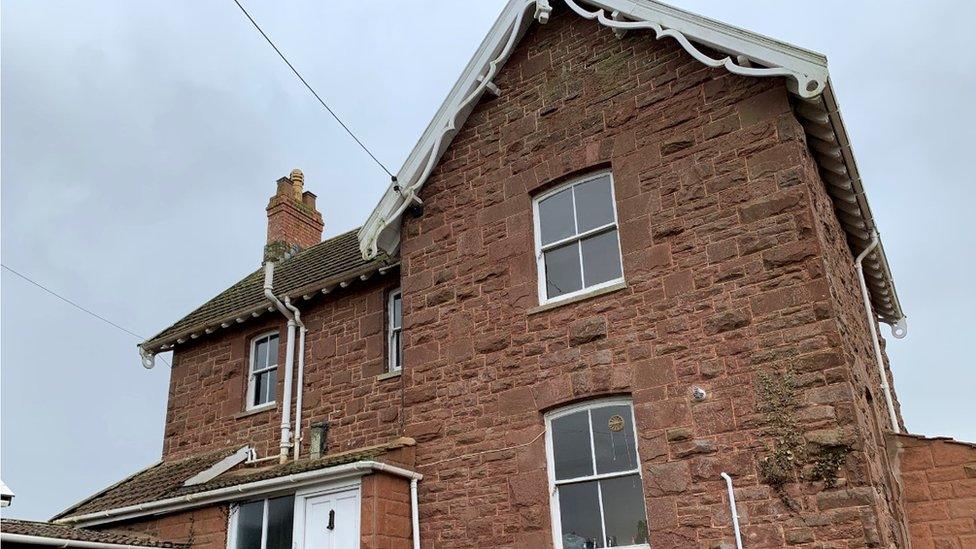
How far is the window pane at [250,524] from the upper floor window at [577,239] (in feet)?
16.4

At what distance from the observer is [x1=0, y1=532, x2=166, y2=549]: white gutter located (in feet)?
34.1

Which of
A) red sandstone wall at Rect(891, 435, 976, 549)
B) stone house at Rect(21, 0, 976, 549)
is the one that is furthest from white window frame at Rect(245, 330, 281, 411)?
red sandstone wall at Rect(891, 435, 976, 549)

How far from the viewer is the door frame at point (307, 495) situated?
10.8 m

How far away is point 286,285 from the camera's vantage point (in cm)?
1630

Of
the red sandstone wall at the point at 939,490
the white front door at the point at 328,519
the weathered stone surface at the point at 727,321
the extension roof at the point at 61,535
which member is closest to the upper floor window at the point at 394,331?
the white front door at the point at 328,519

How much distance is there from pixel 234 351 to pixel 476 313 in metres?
6.63

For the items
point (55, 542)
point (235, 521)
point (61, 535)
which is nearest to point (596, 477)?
point (235, 521)

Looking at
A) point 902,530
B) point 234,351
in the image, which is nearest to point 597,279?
point 902,530

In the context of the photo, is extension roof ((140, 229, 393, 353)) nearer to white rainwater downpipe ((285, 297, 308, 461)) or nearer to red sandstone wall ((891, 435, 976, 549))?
white rainwater downpipe ((285, 297, 308, 461))

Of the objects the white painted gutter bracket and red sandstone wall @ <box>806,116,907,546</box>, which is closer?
red sandstone wall @ <box>806,116,907,546</box>

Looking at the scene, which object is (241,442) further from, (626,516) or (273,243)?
(626,516)

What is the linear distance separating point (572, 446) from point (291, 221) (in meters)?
12.2

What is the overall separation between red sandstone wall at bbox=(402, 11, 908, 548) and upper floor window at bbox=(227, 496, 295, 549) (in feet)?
6.43

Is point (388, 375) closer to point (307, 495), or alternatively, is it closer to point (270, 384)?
point (307, 495)
